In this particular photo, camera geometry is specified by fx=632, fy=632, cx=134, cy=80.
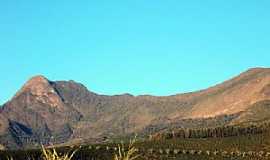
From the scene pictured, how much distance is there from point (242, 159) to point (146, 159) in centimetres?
3097

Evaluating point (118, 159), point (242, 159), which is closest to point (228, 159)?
point (242, 159)

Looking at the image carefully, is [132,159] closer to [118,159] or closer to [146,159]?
[118,159]

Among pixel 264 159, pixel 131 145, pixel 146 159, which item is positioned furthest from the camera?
pixel 146 159

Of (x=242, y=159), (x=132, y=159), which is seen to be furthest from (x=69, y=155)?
(x=242, y=159)

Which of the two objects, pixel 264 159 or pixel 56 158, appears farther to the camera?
pixel 264 159

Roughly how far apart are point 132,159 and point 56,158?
1411 millimetres

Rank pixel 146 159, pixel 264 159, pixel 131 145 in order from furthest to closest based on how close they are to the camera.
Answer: pixel 146 159
pixel 264 159
pixel 131 145

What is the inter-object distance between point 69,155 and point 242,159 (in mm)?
189501

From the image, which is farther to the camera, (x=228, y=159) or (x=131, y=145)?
(x=228, y=159)

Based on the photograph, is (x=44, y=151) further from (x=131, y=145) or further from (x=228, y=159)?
(x=228, y=159)

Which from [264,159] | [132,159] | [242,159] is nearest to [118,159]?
[132,159]

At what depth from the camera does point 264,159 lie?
17625 centimetres

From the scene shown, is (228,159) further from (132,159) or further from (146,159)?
(132,159)

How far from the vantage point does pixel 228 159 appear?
655 feet
